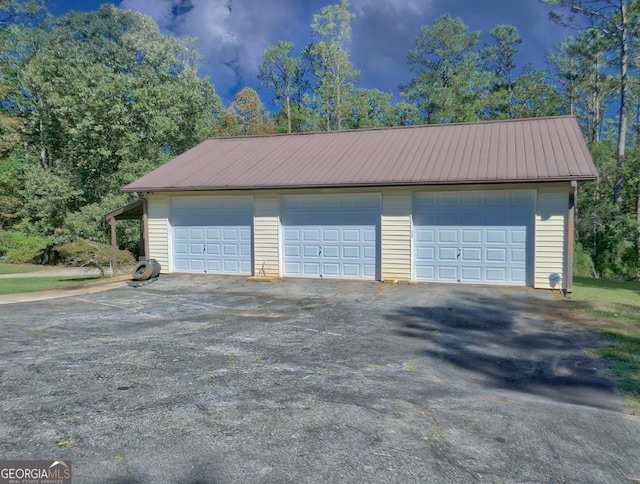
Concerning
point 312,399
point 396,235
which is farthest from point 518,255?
point 312,399

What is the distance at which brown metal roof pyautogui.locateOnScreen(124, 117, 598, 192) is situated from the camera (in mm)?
11441

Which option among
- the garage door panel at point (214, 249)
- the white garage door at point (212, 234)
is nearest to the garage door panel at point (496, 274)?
the white garage door at point (212, 234)

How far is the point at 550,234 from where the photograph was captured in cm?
1105

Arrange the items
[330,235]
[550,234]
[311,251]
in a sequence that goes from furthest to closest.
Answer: [311,251] → [330,235] → [550,234]

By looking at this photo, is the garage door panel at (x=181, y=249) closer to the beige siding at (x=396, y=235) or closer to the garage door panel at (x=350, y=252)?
the garage door panel at (x=350, y=252)

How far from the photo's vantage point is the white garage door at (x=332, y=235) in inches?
497

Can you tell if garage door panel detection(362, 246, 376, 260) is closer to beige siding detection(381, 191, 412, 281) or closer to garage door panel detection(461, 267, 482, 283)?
beige siding detection(381, 191, 412, 281)

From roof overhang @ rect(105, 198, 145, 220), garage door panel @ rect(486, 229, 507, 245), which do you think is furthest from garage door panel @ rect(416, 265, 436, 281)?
roof overhang @ rect(105, 198, 145, 220)

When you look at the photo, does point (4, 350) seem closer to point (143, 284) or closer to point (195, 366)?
point (195, 366)

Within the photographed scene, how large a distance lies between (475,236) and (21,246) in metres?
21.2

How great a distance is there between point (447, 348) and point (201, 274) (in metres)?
9.41

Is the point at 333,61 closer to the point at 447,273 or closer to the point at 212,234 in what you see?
the point at 212,234

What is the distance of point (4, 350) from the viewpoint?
598 cm

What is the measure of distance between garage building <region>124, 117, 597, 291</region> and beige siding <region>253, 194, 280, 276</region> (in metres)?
0.03
